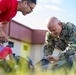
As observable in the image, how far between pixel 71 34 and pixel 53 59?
1101mm

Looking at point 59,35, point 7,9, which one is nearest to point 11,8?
point 7,9

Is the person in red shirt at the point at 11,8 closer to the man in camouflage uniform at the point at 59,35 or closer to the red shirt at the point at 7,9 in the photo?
the red shirt at the point at 7,9

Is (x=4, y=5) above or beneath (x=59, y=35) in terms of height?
above

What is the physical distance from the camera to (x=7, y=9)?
206cm

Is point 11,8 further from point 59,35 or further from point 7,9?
point 59,35

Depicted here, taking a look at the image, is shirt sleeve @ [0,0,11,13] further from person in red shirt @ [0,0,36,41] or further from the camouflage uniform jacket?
the camouflage uniform jacket

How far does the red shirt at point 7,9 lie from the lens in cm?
201

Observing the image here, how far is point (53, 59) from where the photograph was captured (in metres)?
1.95

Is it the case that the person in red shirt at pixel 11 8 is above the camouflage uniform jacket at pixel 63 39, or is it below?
above

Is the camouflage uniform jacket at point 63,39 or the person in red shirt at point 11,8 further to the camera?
the camouflage uniform jacket at point 63,39

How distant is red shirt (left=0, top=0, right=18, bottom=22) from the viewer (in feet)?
6.60

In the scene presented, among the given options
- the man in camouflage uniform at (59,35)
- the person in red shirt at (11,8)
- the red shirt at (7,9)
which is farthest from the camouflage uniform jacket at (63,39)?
the red shirt at (7,9)

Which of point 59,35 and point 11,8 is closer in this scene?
point 11,8

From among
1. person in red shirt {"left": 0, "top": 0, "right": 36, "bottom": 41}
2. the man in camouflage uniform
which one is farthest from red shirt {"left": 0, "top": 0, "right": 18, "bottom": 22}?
the man in camouflage uniform
